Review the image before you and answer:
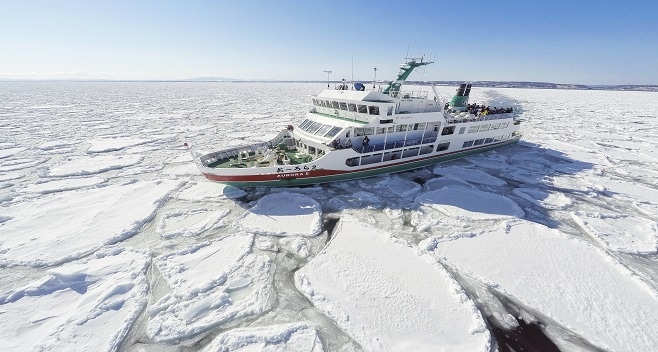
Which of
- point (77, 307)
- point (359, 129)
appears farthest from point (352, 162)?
point (77, 307)

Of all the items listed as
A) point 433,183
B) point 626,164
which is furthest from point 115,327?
point 626,164

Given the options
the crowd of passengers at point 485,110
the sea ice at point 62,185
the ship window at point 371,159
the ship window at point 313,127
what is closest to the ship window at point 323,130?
the ship window at point 313,127

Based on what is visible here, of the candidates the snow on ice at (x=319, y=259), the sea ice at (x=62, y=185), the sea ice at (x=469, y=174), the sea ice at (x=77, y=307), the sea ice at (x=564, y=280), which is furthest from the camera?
the sea ice at (x=469, y=174)

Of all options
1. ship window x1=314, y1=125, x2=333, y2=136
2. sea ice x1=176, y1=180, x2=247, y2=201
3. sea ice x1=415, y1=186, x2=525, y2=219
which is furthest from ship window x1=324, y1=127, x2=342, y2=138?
sea ice x1=415, y1=186, x2=525, y2=219

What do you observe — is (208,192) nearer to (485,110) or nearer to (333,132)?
(333,132)

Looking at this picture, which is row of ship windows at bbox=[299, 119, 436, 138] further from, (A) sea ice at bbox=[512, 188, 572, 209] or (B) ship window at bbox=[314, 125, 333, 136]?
(A) sea ice at bbox=[512, 188, 572, 209]

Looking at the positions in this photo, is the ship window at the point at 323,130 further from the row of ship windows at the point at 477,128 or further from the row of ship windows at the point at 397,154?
the row of ship windows at the point at 477,128
